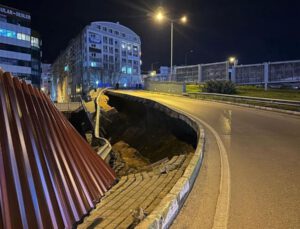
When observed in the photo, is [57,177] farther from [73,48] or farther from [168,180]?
[73,48]

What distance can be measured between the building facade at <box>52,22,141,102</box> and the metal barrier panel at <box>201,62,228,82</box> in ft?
172

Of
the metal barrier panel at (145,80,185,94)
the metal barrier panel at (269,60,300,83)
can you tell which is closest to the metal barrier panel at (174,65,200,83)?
the metal barrier panel at (145,80,185,94)

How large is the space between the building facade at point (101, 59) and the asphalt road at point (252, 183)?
85.6 meters

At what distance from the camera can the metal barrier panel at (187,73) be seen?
46.7 metres

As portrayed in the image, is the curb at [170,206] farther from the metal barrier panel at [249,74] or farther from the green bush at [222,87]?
the metal barrier panel at [249,74]

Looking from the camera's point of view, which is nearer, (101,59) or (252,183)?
(252,183)

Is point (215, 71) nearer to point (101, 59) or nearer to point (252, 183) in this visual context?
point (252, 183)

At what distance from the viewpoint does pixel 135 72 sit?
120188mm

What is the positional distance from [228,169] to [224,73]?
3428 centimetres

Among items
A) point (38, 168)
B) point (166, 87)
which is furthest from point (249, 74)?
point (38, 168)

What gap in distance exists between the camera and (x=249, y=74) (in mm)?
39375

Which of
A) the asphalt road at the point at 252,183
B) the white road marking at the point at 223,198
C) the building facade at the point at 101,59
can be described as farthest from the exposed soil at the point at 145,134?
the building facade at the point at 101,59

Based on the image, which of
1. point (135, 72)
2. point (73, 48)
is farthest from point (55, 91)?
point (135, 72)

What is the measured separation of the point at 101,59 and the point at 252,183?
346 feet
